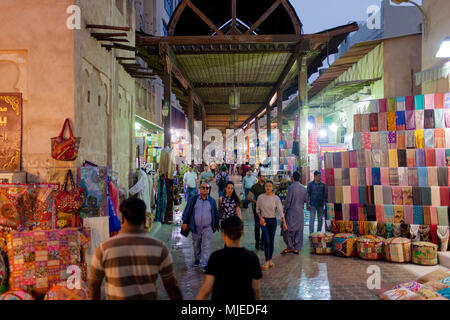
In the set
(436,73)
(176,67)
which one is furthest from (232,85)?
(436,73)

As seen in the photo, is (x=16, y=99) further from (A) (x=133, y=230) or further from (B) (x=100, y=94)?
(A) (x=133, y=230)

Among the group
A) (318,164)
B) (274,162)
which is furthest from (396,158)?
(274,162)

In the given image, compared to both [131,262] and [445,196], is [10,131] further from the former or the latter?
[445,196]

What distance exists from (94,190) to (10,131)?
166 cm

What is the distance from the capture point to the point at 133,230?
271cm

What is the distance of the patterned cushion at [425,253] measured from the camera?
22.1ft

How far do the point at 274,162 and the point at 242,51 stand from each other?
750cm

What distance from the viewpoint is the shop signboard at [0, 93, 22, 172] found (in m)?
5.69

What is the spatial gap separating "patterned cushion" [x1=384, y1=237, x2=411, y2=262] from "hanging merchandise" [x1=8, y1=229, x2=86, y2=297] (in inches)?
232

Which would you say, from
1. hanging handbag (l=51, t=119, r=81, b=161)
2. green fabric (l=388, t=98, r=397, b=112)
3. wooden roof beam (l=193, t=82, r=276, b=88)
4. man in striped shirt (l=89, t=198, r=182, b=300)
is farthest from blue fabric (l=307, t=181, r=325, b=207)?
wooden roof beam (l=193, t=82, r=276, b=88)

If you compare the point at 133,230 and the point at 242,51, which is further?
the point at 242,51

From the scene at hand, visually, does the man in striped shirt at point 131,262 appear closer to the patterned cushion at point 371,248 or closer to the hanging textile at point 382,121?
the patterned cushion at point 371,248

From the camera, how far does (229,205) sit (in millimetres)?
6793

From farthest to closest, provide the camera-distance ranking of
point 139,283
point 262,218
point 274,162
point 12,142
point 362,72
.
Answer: point 274,162
point 362,72
point 262,218
point 12,142
point 139,283
